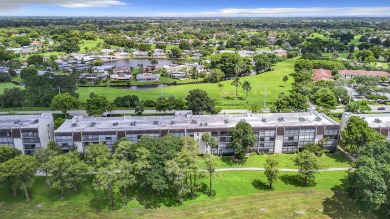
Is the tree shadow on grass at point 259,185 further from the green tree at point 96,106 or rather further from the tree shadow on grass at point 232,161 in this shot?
the green tree at point 96,106

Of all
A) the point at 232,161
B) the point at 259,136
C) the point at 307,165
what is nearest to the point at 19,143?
the point at 232,161

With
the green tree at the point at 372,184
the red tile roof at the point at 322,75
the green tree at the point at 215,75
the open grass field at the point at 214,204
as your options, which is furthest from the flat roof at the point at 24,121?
the red tile roof at the point at 322,75

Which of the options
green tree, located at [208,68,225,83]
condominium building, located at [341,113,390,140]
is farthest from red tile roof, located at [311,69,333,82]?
condominium building, located at [341,113,390,140]

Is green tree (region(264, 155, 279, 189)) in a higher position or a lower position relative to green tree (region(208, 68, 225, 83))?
lower

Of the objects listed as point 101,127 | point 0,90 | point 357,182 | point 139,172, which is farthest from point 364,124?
point 0,90

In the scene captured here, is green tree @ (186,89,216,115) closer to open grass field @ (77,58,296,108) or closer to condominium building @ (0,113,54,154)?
open grass field @ (77,58,296,108)

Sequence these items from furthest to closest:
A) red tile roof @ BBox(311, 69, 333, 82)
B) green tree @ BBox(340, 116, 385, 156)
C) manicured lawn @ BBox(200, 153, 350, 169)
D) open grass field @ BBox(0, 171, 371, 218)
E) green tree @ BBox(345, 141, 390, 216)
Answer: red tile roof @ BBox(311, 69, 333, 82)
manicured lawn @ BBox(200, 153, 350, 169)
green tree @ BBox(340, 116, 385, 156)
open grass field @ BBox(0, 171, 371, 218)
green tree @ BBox(345, 141, 390, 216)

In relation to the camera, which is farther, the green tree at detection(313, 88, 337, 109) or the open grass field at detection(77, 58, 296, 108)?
the open grass field at detection(77, 58, 296, 108)
